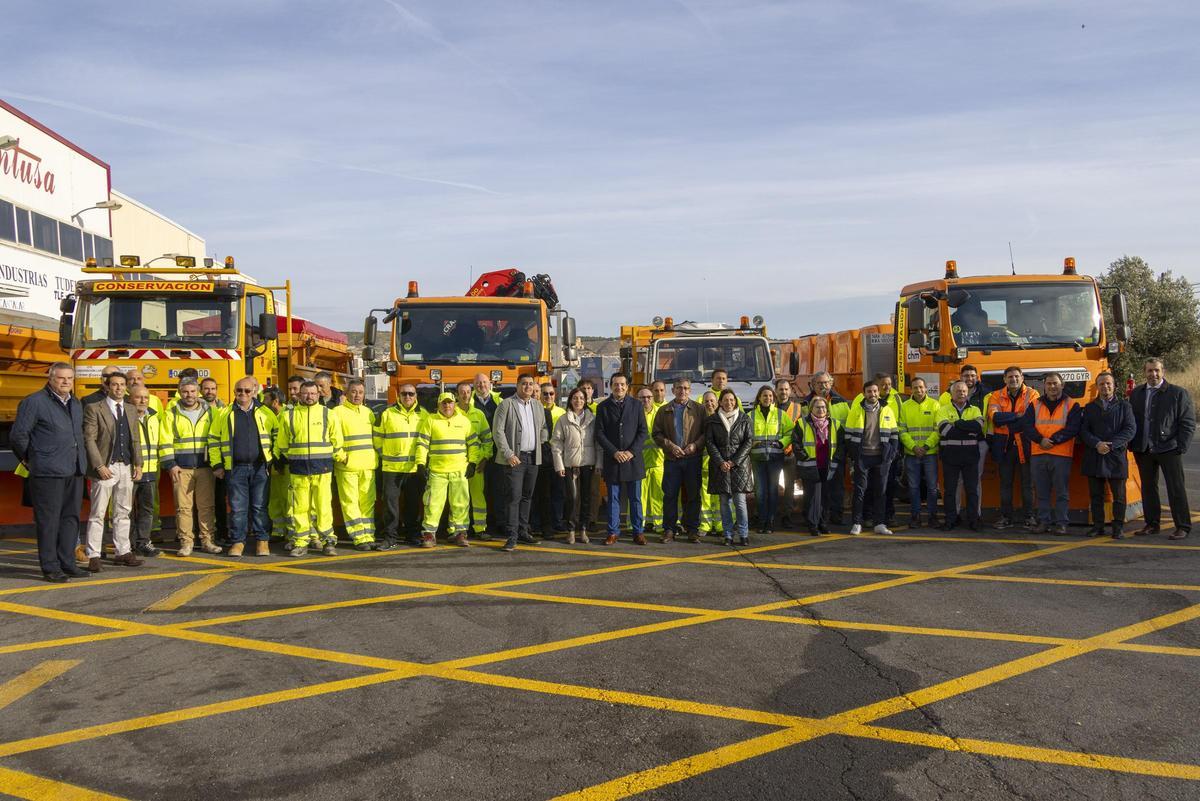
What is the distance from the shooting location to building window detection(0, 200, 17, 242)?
965 inches

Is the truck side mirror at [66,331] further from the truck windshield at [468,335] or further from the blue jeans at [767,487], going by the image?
the blue jeans at [767,487]

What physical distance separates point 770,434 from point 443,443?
11.8ft

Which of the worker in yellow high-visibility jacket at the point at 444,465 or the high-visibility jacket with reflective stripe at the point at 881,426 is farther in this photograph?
the high-visibility jacket with reflective stripe at the point at 881,426

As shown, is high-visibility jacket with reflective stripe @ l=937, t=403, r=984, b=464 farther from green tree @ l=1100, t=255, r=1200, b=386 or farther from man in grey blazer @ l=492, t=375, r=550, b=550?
green tree @ l=1100, t=255, r=1200, b=386

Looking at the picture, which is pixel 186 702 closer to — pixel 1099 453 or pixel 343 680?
pixel 343 680

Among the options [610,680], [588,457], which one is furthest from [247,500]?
[610,680]

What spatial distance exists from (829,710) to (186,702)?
11.4 ft

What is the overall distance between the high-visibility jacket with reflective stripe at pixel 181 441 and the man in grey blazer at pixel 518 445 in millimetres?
2987

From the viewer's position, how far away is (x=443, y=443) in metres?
10.4

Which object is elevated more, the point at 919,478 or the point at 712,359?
the point at 712,359

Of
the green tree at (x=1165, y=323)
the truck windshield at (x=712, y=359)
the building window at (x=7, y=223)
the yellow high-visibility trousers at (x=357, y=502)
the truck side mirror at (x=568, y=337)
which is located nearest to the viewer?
the yellow high-visibility trousers at (x=357, y=502)

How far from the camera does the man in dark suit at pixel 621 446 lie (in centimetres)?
1047

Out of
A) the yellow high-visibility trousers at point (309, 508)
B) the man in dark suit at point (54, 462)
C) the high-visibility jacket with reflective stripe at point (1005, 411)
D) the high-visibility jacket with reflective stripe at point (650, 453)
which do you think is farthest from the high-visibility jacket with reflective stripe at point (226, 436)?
the high-visibility jacket with reflective stripe at point (1005, 411)

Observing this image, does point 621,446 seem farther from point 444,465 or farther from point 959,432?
point 959,432
